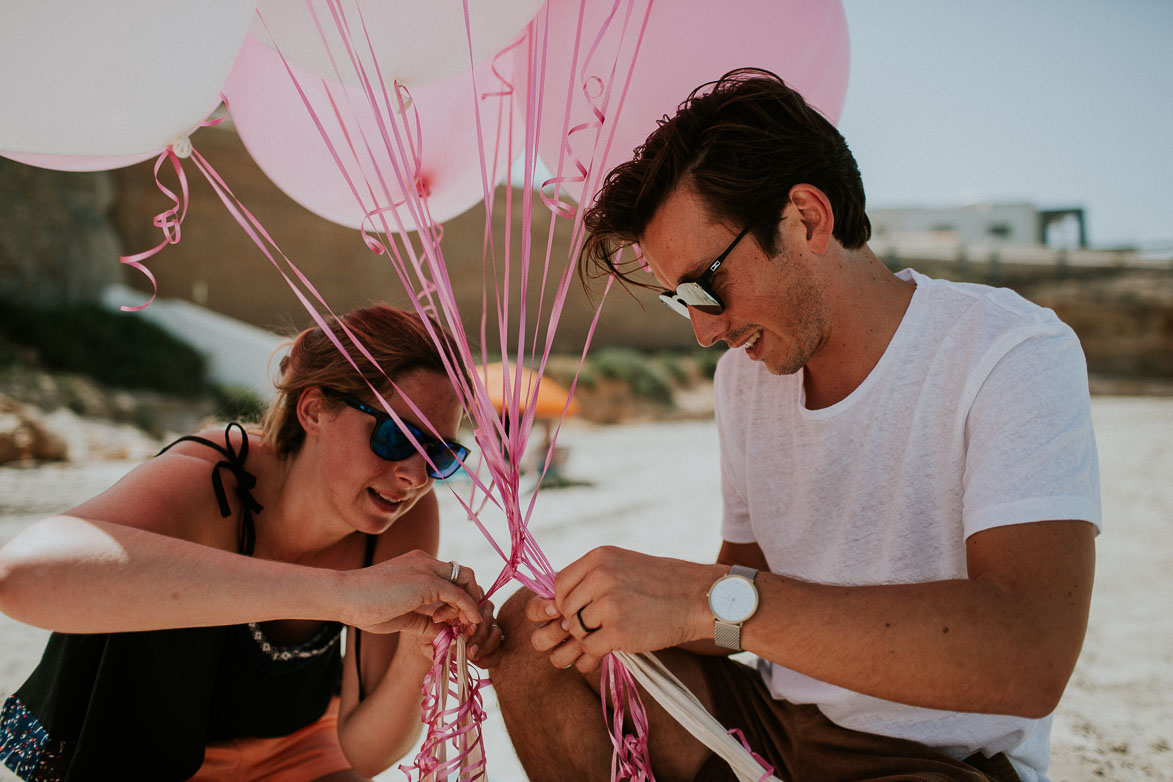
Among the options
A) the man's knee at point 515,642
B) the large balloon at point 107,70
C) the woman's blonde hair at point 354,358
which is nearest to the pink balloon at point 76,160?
the large balloon at point 107,70

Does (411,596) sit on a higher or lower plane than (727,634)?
higher

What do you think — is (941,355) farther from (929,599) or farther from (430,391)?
(430,391)

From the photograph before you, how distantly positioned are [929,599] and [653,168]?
1.01 meters

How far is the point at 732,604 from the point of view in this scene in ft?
4.39

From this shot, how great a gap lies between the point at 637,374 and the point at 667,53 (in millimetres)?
17414

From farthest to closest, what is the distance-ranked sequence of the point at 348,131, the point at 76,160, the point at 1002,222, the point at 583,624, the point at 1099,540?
the point at 1002,222
the point at 1099,540
the point at 348,131
the point at 76,160
the point at 583,624

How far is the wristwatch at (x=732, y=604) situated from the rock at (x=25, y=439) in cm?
970

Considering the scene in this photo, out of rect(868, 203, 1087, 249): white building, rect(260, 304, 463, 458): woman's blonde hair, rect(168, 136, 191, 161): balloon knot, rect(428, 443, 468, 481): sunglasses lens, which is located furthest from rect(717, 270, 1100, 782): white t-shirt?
rect(868, 203, 1087, 249): white building

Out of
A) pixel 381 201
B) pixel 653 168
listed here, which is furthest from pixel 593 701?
pixel 381 201

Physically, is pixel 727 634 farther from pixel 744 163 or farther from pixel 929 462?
pixel 744 163

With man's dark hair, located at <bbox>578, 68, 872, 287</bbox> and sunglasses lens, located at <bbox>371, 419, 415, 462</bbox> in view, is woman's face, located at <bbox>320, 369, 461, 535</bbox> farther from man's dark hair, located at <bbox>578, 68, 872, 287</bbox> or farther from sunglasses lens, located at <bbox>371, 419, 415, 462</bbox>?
man's dark hair, located at <bbox>578, 68, 872, 287</bbox>

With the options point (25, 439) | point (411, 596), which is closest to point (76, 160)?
point (411, 596)

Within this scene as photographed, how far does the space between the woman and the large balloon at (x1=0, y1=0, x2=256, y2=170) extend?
0.63 meters

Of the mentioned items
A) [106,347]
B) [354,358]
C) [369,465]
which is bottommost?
[369,465]
